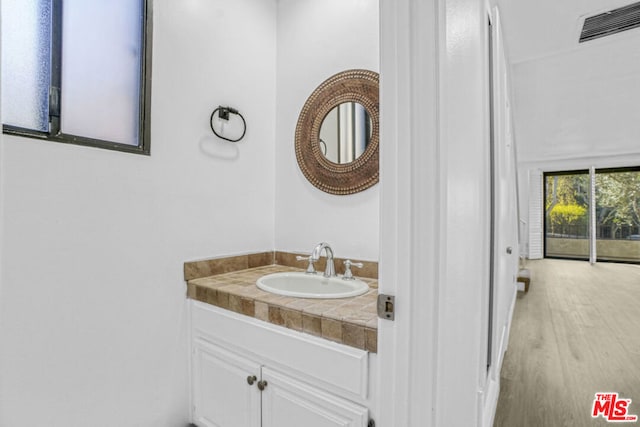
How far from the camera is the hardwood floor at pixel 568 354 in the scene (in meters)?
1.83

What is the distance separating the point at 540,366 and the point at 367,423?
74.0 inches

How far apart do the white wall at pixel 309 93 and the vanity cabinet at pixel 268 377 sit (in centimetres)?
70

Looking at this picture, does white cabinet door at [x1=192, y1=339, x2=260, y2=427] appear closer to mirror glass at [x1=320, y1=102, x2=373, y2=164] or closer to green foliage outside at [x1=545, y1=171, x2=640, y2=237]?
mirror glass at [x1=320, y1=102, x2=373, y2=164]

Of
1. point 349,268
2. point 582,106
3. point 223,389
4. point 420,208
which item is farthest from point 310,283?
point 582,106

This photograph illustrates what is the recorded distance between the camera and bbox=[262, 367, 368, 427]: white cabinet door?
1.12m

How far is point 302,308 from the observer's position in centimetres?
127

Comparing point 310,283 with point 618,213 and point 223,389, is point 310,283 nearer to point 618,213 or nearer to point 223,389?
point 223,389

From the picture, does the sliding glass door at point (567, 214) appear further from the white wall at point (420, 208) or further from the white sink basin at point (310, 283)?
the white wall at point (420, 208)

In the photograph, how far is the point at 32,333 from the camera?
1227 mm

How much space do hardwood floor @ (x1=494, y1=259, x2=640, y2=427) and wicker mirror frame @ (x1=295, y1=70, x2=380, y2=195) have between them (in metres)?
1.49

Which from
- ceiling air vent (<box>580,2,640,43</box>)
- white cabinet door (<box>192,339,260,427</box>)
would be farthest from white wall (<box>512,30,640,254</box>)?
white cabinet door (<box>192,339,260,427</box>)

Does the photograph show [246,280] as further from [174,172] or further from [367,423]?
[367,423]

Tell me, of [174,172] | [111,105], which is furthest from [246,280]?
[111,105]

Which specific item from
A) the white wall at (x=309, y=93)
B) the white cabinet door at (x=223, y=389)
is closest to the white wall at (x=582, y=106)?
the white wall at (x=309, y=93)
